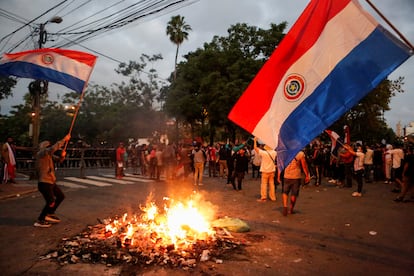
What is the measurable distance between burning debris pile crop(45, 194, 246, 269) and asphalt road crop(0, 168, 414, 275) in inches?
8.8

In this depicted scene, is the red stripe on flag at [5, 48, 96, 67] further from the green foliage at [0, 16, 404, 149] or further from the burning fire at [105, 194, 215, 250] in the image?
the green foliage at [0, 16, 404, 149]

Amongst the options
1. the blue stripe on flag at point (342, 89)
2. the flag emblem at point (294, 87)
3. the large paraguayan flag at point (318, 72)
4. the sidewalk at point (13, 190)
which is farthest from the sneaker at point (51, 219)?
the flag emblem at point (294, 87)

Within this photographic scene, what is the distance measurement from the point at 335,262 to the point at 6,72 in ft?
28.2

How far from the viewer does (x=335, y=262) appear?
5289 millimetres

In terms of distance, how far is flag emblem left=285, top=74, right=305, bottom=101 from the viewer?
15.9ft

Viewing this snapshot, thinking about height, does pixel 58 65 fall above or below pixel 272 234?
above

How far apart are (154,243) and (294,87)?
351 cm

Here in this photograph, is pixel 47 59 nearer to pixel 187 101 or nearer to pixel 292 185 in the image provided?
pixel 292 185

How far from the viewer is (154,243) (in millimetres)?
5633

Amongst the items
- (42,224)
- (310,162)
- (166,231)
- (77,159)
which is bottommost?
(42,224)

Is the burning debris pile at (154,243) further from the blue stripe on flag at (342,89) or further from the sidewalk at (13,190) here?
the sidewalk at (13,190)

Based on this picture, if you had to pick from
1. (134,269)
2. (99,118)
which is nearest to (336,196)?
(134,269)

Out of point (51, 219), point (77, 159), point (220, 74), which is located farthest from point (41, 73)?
point (220, 74)

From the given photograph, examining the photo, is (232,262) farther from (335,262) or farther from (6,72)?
(6,72)
